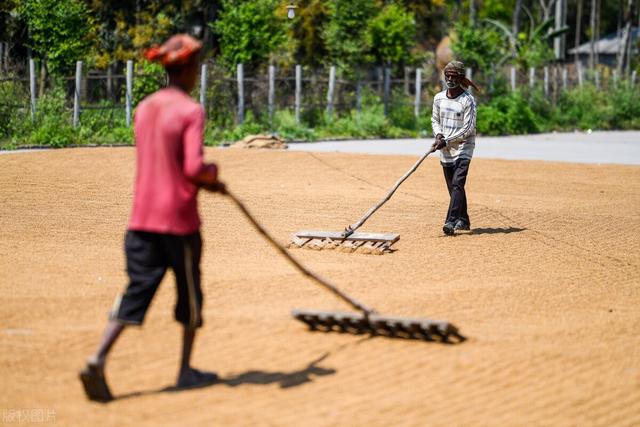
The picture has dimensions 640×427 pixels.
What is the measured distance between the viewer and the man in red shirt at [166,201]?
559 cm

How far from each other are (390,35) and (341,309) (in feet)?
92.2

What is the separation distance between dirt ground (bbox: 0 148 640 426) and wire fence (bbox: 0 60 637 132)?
388 inches

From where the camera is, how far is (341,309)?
7938 mm

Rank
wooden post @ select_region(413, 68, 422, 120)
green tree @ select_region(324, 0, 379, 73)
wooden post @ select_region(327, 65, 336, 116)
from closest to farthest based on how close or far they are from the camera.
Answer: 1. wooden post @ select_region(327, 65, 336, 116)
2. wooden post @ select_region(413, 68, 422, 120)
3. green tree @ select_region(324, 0, 379, 73)

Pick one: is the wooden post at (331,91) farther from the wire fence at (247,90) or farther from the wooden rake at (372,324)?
the wooden rake at (372,324)

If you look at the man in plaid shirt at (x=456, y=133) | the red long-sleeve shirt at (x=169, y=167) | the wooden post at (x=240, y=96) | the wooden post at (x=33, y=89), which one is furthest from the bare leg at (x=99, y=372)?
the wooden post at (x=240, y=96)

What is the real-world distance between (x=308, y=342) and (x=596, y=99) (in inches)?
1399

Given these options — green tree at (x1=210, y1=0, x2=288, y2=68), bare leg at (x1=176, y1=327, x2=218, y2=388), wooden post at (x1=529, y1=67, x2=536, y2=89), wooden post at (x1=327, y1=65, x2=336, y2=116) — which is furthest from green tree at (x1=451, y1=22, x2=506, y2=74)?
bare leg at (x1=176, y1=327, x2=218, y2=388)

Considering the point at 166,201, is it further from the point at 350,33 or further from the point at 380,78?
the point at 380,78

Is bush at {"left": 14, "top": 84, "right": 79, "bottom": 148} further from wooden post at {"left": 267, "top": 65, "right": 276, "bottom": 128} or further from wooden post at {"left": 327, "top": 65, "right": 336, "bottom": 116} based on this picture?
wooden post at {"left": 327, "top": 65, "right": 336, "bottom": 116}

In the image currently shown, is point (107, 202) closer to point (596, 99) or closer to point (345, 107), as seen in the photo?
point (345, 107)

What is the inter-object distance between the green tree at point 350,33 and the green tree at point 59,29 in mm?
8697

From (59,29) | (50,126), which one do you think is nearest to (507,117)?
(59,29)

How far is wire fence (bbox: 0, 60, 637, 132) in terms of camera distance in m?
24.7
